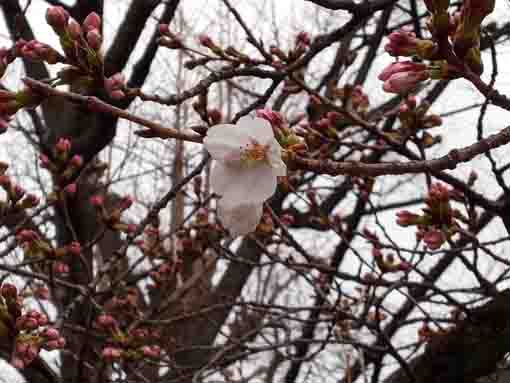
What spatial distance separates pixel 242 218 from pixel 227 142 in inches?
5.8

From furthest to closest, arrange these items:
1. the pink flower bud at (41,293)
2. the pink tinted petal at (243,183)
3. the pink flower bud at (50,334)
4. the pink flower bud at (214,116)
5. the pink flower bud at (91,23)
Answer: the pink flower bud at (41,293) → the pink flower bud at (214,116) → the pink flower bud at (50,334) → the pink flower bud at (91,23) → the pink tinted petal at (243,183)

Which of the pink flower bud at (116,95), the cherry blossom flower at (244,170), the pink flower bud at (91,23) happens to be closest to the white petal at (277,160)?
the cherry blossom flower at (244,170)

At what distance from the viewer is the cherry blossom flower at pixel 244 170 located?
1.00 m

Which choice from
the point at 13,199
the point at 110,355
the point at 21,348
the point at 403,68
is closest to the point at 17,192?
the point at 13,199

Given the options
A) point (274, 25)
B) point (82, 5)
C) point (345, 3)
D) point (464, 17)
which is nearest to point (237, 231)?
point (464, 17)

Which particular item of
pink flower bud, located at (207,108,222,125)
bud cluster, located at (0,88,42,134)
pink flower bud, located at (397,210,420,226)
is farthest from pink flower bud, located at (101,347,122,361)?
bud cluster, located at (0,88,42,134)

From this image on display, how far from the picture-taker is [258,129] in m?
1.00

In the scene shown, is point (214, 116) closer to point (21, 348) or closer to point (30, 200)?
point (30, 200)

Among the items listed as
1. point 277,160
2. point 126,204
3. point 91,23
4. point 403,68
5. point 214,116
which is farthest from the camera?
point 126,204

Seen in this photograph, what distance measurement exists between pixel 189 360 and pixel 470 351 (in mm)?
3139

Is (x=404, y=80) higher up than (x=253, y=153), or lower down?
higher up

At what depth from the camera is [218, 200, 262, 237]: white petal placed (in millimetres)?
1004

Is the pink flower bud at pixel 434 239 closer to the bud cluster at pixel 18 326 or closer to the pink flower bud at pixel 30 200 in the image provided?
the bud cluster at pixel 18 326

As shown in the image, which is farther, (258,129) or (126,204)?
(126,204)
